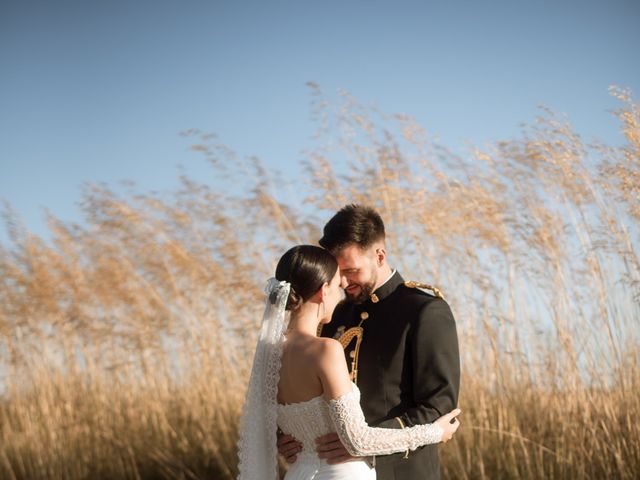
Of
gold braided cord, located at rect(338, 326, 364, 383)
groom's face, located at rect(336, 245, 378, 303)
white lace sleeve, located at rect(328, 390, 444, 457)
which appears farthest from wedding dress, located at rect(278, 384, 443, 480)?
groom's face, located at rect(336, 245, 378, 303)

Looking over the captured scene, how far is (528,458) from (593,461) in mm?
324

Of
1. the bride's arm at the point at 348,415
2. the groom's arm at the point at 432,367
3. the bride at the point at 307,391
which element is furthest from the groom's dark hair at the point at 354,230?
the bride's arm at the point at 348,415

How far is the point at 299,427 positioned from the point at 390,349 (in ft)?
1.27

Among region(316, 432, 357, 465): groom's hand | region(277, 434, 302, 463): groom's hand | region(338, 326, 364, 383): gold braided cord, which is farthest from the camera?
region(338, 326, 364, 383): gold braided cord

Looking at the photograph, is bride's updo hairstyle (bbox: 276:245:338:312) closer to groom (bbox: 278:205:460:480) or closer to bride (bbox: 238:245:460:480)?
bride (bbox: 238:245:460:480)

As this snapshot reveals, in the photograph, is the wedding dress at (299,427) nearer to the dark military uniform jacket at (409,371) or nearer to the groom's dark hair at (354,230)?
the dark military uniform jacket at (409,371)

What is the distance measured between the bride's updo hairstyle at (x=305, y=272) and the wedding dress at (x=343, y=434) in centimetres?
30

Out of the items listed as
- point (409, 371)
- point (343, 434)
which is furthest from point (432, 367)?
point (343, 434)

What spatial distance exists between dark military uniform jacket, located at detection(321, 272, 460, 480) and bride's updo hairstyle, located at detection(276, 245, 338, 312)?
1.04ft

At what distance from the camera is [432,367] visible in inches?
94.0

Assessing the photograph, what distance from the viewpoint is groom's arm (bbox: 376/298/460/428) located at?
2328 millimetres

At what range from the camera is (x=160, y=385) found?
6.12 metres

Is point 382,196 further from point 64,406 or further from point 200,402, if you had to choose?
point 64,406

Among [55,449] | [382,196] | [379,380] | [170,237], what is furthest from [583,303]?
[55,449]
